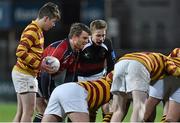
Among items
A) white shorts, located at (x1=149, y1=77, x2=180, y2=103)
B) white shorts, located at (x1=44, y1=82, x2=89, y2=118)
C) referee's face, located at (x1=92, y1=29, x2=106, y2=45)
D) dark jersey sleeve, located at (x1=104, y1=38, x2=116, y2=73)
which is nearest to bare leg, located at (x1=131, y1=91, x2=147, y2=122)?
white shorts, located at (x1=44, y1=82, x2=89, y2=118)

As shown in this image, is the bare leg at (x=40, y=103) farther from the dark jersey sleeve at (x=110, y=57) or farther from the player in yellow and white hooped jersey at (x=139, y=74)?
the player in yellow and white hooped jersey at (x=139, y=74)

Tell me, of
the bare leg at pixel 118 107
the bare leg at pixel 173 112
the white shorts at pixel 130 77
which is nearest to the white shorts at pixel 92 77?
the bare leg at pixel 173 112

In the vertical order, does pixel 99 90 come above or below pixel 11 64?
above

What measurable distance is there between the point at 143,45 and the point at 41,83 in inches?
705

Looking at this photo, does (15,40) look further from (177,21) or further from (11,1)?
(177,21)

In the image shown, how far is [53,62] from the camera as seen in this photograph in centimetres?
988

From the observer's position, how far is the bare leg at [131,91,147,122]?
29.0 ft

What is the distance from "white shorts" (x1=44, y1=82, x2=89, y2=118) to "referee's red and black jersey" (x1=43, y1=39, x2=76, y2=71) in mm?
1441

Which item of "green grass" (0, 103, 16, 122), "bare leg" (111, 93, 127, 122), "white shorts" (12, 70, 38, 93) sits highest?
"white shorts" (12, 70, 38, 93)

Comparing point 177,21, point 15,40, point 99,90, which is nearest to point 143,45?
point 177,21

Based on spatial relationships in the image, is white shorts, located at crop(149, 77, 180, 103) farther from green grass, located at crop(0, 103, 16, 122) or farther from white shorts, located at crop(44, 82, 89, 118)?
green grass, located at crop(0, 103, 16, 122)

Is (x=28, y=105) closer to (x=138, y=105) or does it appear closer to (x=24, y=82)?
(x=24, y=82)

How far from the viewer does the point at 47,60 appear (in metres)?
9.94

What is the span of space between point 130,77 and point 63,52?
4.47ft
